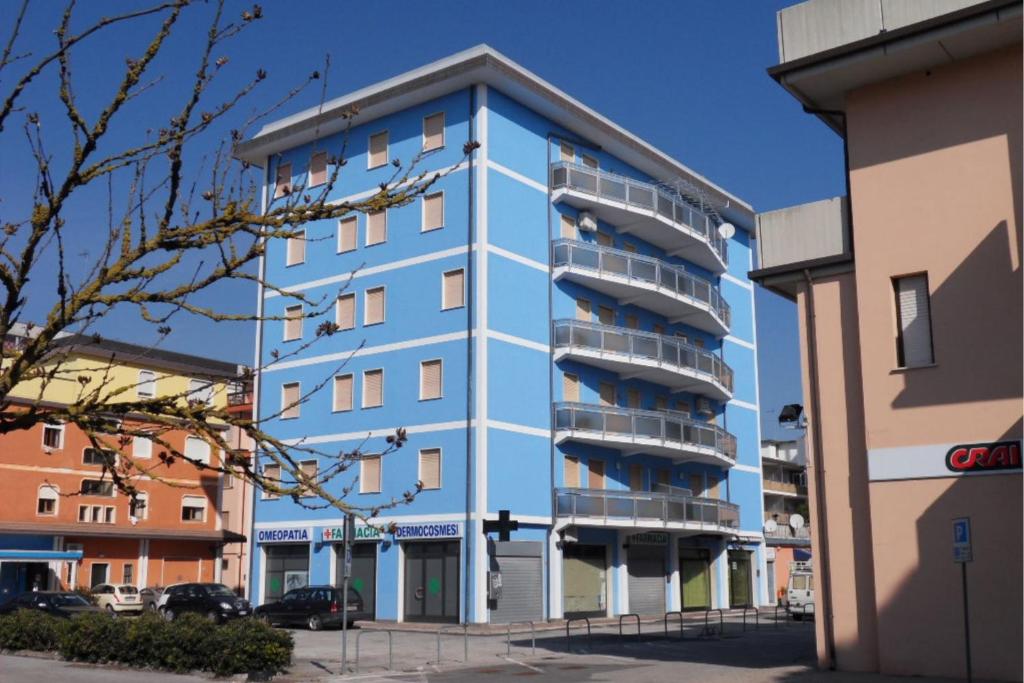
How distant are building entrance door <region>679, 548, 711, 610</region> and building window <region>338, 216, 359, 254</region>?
1799 centimetres

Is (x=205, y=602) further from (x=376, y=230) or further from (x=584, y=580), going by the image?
(x=376, y=230)

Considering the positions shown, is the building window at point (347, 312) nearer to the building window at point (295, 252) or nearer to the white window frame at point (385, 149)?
the building window at point (295, 252)

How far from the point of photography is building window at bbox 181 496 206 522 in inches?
2052

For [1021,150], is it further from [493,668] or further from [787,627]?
[787,627]

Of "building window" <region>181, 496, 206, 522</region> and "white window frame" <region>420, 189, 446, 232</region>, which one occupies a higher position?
"white window frame" <region>420, 189, 446, 232</region>

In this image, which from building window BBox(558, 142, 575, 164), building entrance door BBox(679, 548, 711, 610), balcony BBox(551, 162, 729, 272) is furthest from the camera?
building entrance door BBox(679, 548, 711, 610)

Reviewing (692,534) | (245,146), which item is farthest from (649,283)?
(245,146)

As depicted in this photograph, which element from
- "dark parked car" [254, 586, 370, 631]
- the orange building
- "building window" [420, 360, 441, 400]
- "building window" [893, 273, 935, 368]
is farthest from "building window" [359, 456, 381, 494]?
"building window" [893, 273, 935, 368]

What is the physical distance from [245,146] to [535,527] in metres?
18.2

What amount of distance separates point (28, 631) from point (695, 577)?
29.2 meters

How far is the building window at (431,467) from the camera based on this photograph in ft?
120

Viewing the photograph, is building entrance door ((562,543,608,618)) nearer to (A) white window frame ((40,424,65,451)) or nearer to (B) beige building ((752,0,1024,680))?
(B) beige building ((752,0,1024,680))

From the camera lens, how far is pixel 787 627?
Result: 33.6m

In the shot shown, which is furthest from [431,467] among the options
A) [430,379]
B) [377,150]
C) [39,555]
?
[39,555]
